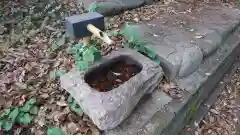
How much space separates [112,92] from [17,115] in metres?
0.70

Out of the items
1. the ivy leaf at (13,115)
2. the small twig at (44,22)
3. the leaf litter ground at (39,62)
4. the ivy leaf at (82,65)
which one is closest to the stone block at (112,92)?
the ivy leaf at (82,65)

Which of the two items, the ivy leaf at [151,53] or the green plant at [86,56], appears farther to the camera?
the ivy leaf at [151,53]

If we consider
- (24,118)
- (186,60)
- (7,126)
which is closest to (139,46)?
(186,60)

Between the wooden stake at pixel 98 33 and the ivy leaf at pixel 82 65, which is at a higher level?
the wooden stake at pixel 98 33

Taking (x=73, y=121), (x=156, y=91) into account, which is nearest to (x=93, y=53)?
(x=73, y=121)

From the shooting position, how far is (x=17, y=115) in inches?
60.7

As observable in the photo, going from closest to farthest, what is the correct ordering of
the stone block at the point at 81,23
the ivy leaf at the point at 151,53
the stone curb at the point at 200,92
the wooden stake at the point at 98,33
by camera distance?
the wooden stake at the point at 98,33
the stone block at the point at 81,23
the stone curb at the point at 200,92
the ivy leaf at the point at 151,53

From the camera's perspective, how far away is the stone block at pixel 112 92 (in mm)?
1336

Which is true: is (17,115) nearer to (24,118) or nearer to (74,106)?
(24,118)

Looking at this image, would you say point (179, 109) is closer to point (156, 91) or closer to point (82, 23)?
point (156, 91)

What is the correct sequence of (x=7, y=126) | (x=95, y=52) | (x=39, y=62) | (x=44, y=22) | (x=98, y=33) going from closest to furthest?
1. (x=98, y=33)
2. (x=7, y=126)
3. (x=95, y=52)
4. (x=39, y=62)
5. (x=44, y=22)

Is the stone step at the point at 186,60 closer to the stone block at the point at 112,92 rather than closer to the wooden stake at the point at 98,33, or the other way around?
the stone block at the point at 112,92

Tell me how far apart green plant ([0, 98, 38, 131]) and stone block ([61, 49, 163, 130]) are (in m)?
0.30

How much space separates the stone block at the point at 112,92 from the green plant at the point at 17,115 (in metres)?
0.30
